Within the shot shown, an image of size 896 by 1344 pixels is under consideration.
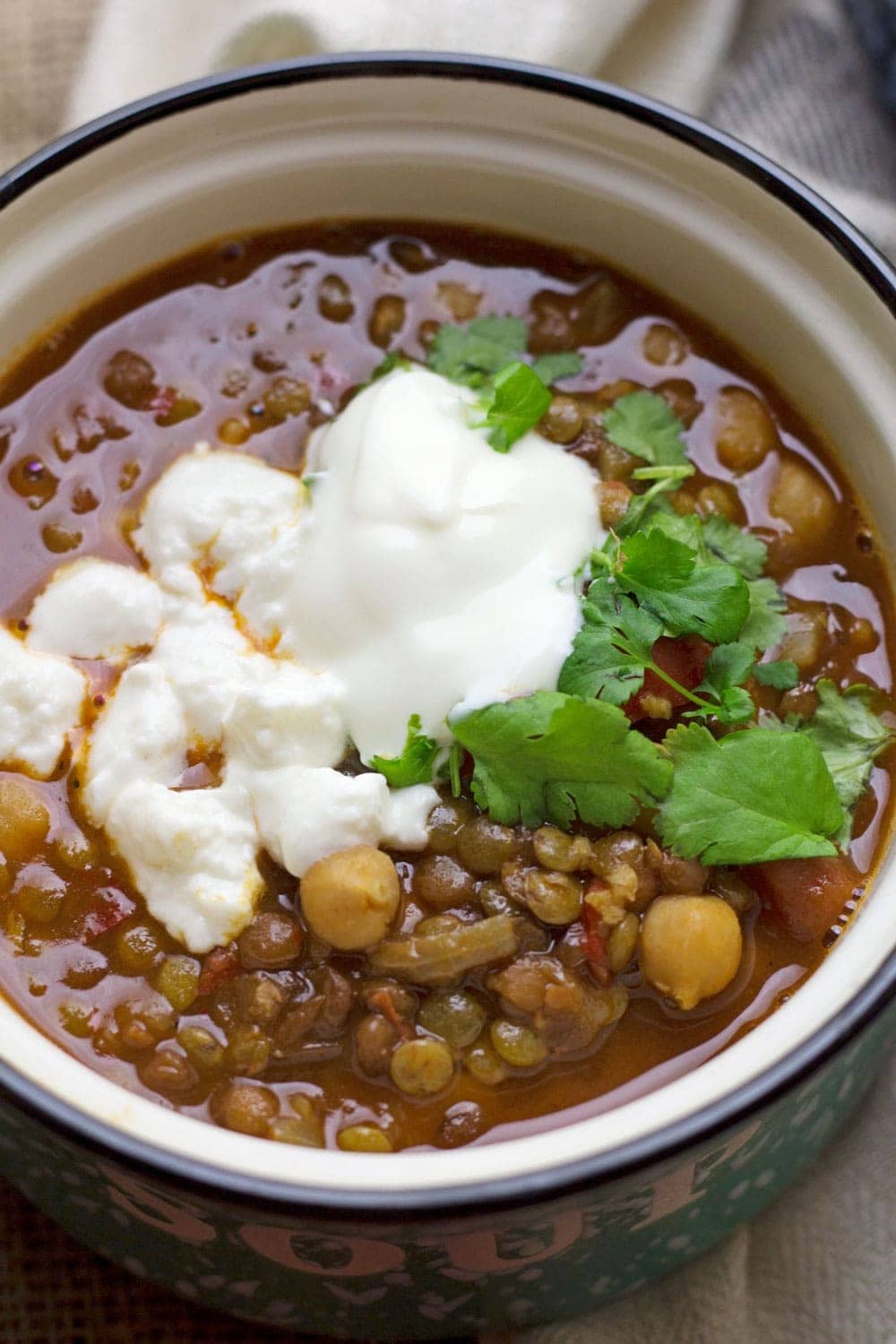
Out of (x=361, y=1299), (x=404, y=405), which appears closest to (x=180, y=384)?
(x=404, y=405)

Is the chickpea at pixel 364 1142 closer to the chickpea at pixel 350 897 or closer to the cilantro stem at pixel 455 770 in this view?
the chickpea at pixel 350 897

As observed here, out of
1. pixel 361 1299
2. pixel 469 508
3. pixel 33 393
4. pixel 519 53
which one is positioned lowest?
pixel 361 1299

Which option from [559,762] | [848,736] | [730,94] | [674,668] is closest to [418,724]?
[559,762]

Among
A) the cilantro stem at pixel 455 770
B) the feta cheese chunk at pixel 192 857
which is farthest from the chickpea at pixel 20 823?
the cilantro stem at pixel 455 770

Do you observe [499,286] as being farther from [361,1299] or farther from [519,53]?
[361,1299]

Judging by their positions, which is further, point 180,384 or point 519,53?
point 519,53

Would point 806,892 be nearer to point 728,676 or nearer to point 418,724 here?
point 728,676
